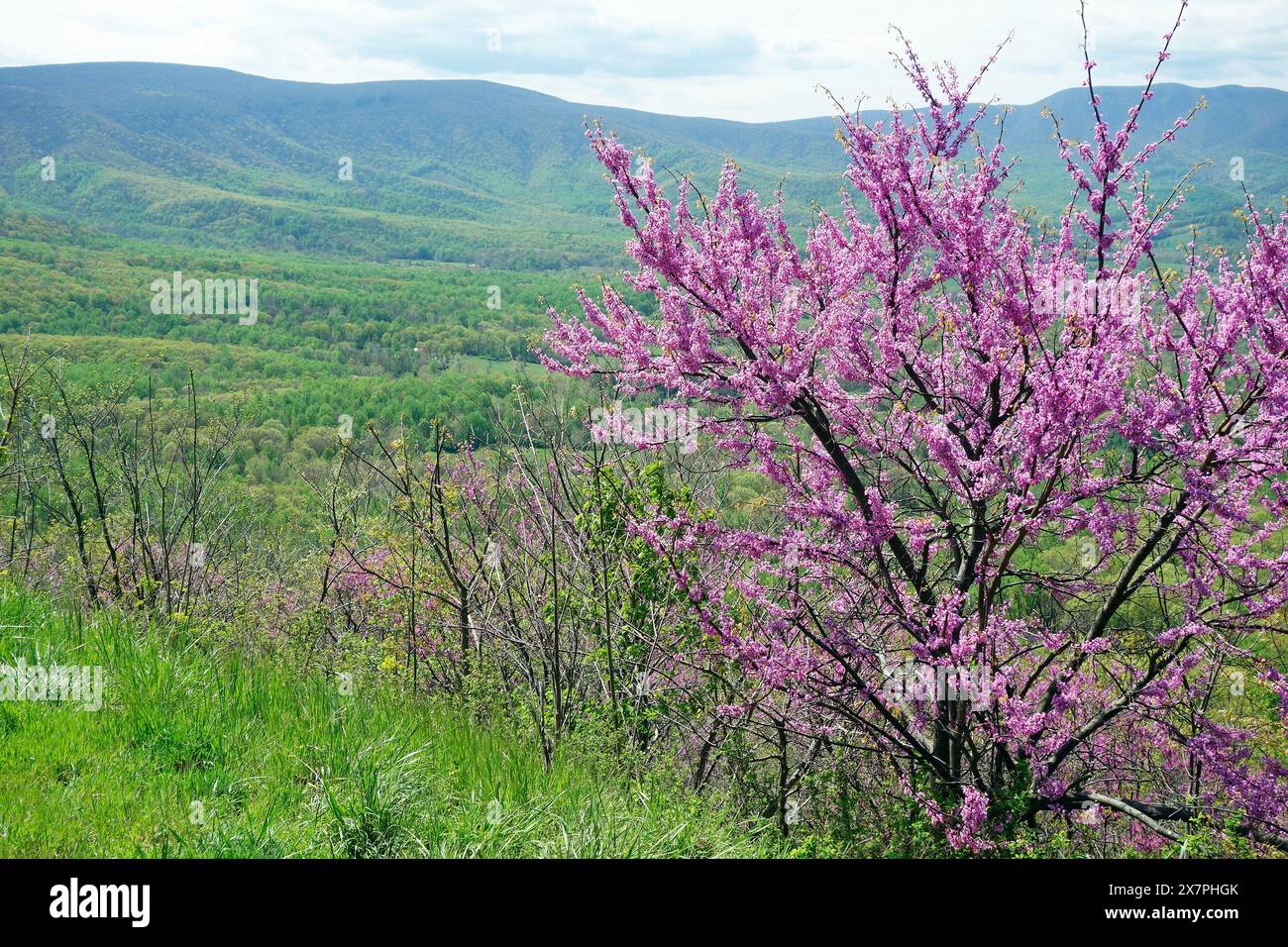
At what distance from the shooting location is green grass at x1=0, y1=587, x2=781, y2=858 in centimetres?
293

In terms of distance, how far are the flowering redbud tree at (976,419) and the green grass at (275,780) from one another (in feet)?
3.86

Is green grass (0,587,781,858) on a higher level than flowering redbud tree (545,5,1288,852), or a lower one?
lower

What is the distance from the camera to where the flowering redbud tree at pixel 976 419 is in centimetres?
404

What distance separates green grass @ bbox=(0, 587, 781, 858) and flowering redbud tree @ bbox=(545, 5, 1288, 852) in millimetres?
1176

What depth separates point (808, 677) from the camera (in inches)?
177

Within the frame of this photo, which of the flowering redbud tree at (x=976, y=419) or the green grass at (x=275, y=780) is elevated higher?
the flowering redbud tree at (x=976, y=419)

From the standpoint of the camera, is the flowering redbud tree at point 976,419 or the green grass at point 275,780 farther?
the flowering redbud tree at point 976,419

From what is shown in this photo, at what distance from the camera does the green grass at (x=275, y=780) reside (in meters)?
2.93

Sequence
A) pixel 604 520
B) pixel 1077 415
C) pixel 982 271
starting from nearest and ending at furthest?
pixel 1077 415 → pixel 982 271 → pixel 604 520

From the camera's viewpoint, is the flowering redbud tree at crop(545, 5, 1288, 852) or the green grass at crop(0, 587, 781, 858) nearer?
the green grass at crop(0, 587, 781, 858)

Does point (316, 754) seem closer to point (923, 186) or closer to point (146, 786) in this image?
→ point (146, 786)

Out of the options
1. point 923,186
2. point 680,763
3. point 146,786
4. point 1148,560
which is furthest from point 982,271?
point 146,786

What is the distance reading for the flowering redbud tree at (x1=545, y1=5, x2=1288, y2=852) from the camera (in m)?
4.04
